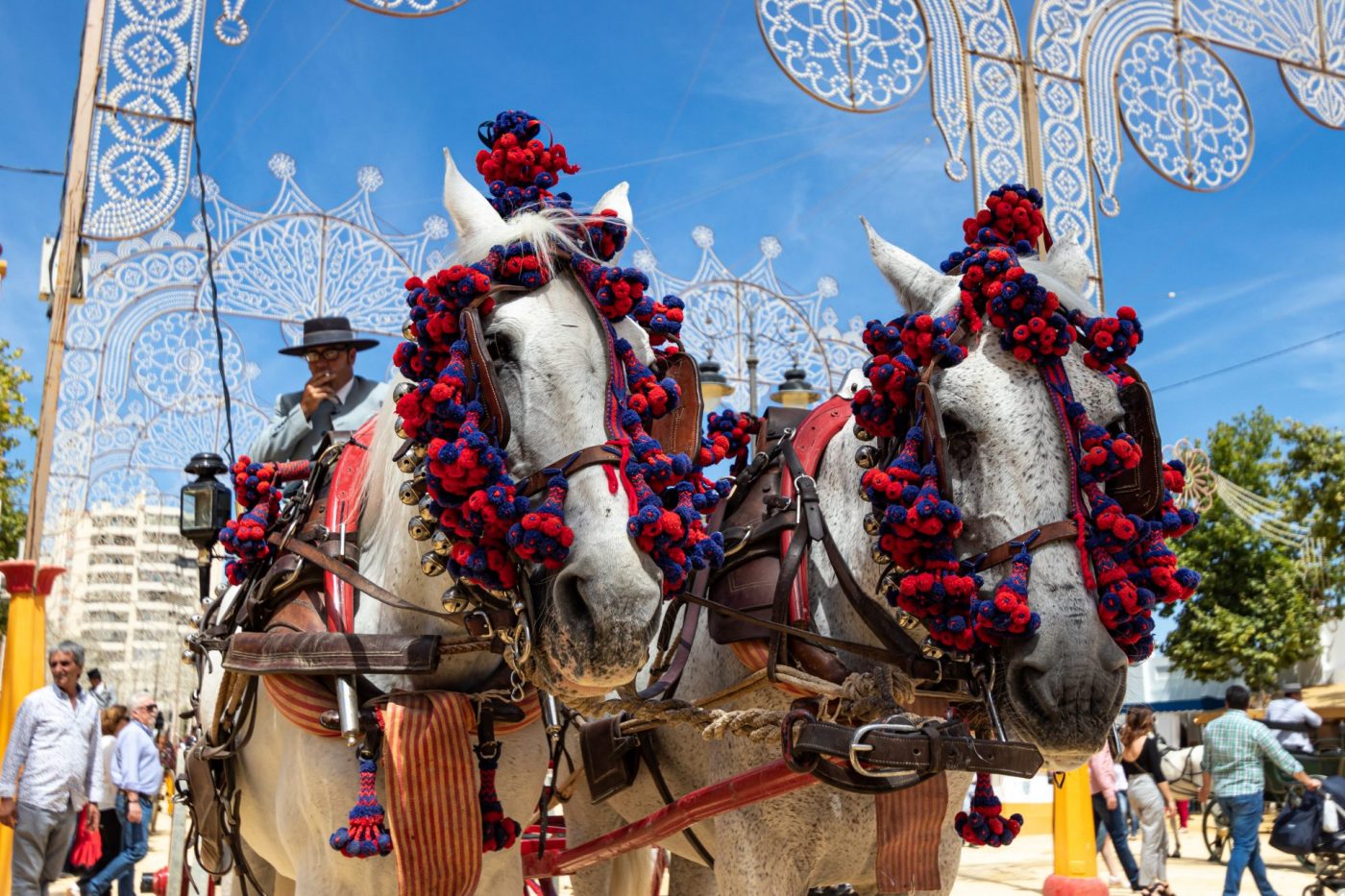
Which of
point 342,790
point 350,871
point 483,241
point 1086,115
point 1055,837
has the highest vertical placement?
point 1086,115

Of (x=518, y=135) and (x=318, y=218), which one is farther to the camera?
(x=318, y=218)

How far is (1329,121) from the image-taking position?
35.3 feet

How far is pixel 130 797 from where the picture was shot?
10.2 metres

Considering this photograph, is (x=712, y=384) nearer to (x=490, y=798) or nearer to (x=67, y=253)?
(x=67, y=253)

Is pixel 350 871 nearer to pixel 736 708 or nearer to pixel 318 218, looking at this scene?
pixel 736 708

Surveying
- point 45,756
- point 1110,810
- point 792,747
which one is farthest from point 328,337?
point 1110,810

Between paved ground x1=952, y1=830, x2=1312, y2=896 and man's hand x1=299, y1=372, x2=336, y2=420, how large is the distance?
863cm

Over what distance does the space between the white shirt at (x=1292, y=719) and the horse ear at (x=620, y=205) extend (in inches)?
502

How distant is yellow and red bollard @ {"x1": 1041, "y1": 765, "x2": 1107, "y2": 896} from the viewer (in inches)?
313

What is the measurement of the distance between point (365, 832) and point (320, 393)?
7.12ft

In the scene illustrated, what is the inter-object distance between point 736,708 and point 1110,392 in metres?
1.37

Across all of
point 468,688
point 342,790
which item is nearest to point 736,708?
point 468,688

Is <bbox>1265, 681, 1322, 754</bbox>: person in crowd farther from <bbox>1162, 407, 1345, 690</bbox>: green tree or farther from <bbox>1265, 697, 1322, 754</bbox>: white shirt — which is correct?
<bbox>1162, 407, 1345, 690</bbox>: green tree

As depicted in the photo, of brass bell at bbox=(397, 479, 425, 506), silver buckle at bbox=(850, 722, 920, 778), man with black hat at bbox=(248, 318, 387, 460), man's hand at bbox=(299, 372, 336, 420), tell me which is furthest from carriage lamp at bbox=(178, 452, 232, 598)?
silver buckle at bbox=(850, 722, 920, 778)
